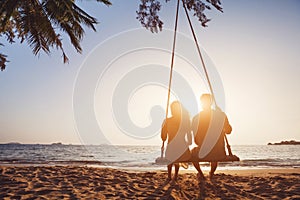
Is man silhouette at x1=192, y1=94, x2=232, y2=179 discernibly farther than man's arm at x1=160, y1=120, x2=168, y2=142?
No

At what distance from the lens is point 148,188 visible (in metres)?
6.79

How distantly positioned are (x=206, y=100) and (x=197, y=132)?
696mm

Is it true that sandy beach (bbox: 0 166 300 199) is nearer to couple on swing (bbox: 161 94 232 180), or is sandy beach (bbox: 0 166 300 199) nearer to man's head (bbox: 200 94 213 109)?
couple on swing (bbox: 161 94 232 180)

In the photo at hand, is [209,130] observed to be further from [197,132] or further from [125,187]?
[125,187]

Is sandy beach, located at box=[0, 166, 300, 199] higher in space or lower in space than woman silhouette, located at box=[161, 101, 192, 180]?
lower

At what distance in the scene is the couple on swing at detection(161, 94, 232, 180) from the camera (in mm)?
6918

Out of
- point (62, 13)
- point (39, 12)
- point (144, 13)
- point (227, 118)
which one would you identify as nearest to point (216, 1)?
point (144, 13)

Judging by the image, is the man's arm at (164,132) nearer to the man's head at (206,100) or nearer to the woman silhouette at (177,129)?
the woman silhouette at (177,129)

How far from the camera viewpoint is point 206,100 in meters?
7.28

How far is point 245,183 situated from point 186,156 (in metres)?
1.93

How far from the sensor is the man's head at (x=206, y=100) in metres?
7.27

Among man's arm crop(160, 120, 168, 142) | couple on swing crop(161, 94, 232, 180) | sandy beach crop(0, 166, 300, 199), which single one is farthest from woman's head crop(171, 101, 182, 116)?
sandy beach crop(0, 166, 300, 199)

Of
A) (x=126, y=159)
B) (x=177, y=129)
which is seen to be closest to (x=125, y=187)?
(x=177, y=129)

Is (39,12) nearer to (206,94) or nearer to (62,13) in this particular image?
(62,13)
